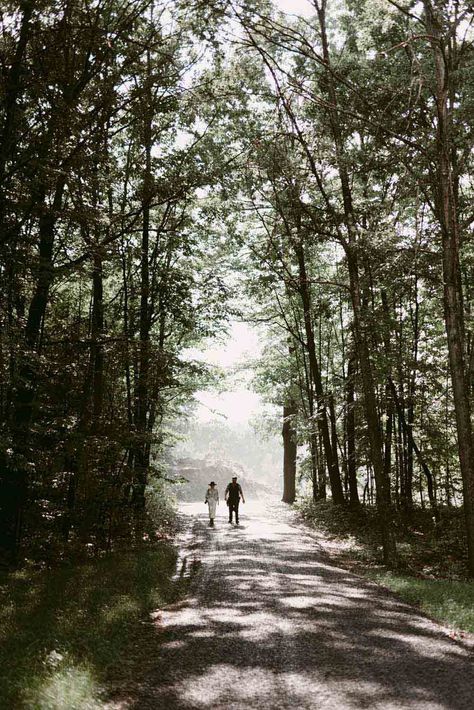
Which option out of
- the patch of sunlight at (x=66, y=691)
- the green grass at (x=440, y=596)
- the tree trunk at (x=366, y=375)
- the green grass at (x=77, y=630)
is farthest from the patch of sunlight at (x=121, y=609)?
the tree trunk at (x=366, y=375)

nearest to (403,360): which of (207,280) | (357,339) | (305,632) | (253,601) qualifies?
(357,339)

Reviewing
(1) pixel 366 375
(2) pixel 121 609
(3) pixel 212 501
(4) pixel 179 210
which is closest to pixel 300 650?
(2) pixel 121 609

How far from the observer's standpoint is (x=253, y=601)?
8.23 meters

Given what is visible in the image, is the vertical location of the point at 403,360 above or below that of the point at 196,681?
above

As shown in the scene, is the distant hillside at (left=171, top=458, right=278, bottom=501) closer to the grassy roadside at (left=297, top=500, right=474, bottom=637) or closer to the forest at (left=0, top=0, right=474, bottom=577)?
the grassy roadside at (left=297, top=500, right=474, bottom=637)

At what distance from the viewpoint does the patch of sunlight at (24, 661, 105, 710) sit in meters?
4.31

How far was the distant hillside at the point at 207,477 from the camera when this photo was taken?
56.9 metres

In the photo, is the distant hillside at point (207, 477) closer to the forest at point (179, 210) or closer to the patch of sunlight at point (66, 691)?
the forest at point (179, 210)

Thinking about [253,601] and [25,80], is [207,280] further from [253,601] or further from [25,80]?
[253,601]

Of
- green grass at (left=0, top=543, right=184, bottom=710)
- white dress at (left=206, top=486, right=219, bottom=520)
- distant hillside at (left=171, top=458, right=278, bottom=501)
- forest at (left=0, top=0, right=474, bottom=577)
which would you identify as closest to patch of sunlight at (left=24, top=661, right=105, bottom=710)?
green grass at (left=0, top=543, right=184, bottom=710)

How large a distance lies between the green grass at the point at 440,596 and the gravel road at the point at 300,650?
0.28m

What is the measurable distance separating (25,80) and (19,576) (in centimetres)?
851

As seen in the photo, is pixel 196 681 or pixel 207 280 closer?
pixel 196 681

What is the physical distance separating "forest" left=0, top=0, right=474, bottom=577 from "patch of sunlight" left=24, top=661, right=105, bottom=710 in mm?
3778
